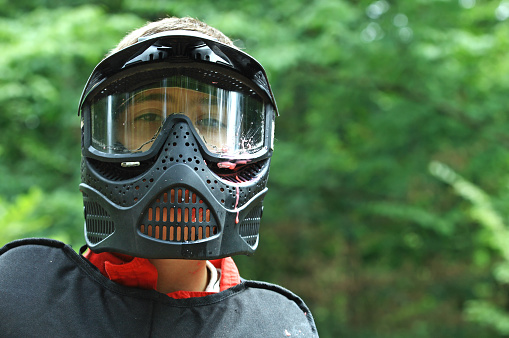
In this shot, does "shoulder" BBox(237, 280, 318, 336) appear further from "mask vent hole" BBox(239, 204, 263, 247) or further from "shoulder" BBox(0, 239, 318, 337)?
"mask vent hole" BBox(239, 204, 263, 247)

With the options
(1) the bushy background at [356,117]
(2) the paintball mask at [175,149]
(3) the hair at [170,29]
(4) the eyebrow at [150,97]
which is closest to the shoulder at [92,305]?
(2) the paintball mask at [175,149]

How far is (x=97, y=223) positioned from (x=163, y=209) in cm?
30

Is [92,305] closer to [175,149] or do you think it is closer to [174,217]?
[174,217]

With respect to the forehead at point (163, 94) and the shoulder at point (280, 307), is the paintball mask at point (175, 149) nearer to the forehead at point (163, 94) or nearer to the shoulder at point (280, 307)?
the forehead at point (163, 94)

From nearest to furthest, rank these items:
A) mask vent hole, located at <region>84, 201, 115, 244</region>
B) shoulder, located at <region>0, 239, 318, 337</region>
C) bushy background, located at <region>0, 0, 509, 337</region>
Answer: shoulder, located at <region>0, 239, 318, 337</region> → mask vent hole, located at <region>84, 201, 115, 244</region> → bushy background, located at <region>0, 0, 509, 337</region>

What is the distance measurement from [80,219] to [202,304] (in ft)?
15.6

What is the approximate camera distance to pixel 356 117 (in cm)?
825

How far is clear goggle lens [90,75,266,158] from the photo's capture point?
5.57 feet

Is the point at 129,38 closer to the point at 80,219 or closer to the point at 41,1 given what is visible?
the point at 80,219

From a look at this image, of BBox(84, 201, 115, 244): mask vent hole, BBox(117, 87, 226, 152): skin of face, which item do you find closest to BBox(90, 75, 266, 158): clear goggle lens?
BBox(117, 87, 226, 152): skin of face

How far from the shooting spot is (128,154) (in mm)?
1622

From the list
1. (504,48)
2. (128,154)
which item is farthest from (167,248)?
(504,48)

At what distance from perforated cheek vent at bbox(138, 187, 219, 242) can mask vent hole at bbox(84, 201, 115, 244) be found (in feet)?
0.50

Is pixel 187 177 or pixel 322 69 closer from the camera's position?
pixel 187 177
